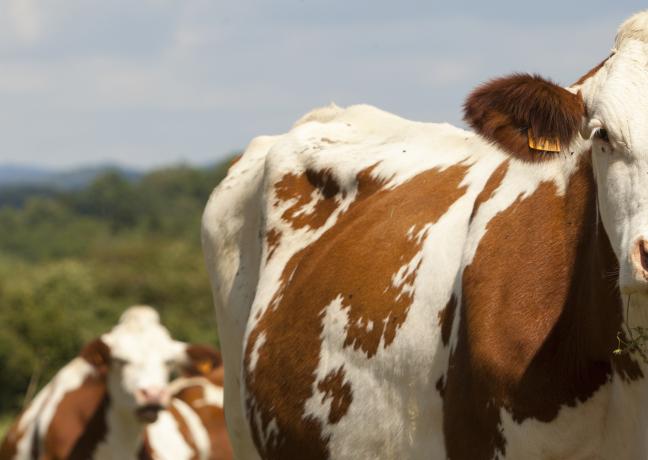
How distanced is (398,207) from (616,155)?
5.62 feet

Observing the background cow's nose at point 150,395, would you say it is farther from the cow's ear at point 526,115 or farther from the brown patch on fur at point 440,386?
the cow's ear at point 526,115

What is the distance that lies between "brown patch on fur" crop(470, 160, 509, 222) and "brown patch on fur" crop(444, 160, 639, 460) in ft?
0.73

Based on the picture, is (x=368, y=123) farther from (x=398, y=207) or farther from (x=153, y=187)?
(x=153, y=187)

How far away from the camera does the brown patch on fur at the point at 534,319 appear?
4113 millimetres

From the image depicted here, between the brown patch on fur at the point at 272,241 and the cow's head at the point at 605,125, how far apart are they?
86.6 inches

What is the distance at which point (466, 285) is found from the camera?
4.51 meters

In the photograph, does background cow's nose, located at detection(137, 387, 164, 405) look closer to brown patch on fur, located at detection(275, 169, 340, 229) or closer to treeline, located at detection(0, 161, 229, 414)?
treeline, located at detection(0, 161, 229, 414)

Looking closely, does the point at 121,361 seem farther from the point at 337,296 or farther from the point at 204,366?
the point at 337,296

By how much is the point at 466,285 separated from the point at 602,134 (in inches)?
32.4

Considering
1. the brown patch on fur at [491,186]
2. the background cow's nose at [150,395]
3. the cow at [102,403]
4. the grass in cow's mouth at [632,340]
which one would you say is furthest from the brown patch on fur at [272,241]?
the background cow's nose at [150,395]

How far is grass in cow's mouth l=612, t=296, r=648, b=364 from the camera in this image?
12.8 ft

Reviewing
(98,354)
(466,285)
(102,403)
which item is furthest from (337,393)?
(98,354)

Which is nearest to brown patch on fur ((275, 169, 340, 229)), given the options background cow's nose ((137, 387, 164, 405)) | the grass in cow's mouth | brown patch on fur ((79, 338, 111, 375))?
the grass in cow's mouth

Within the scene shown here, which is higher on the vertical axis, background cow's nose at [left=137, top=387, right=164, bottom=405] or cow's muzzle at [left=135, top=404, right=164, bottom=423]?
background cow's nose at [left=137, top=387, right=164, bottom=405]
